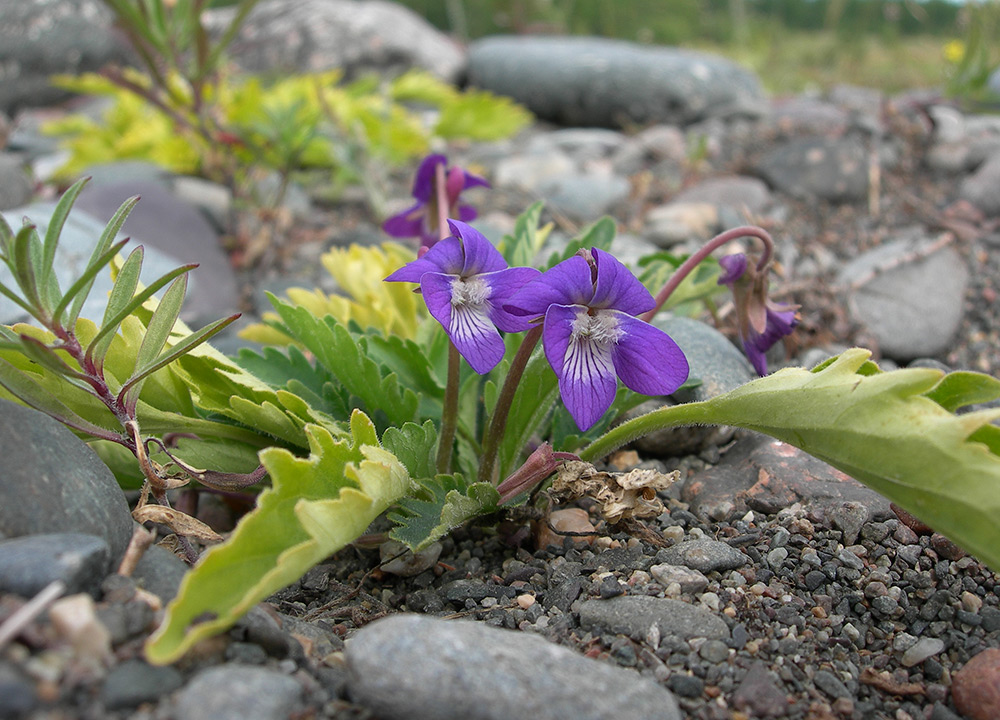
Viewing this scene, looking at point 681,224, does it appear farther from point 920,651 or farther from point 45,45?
point 45,45

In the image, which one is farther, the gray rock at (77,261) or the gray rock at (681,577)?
the gray rock at (77,261)

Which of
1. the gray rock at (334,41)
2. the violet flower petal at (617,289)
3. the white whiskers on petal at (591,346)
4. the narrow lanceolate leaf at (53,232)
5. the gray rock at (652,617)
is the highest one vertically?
the gray rock at (334,41)

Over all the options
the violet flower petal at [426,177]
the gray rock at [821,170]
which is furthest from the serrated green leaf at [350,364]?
the gray rock at [821,170]

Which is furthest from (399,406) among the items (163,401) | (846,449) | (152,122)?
(152,122)

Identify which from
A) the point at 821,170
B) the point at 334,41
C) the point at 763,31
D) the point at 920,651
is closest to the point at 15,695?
the point at 920,651

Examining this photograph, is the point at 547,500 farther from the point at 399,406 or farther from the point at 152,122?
the point at 152,122

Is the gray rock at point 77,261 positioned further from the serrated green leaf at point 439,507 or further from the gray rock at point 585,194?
the gray rock at point 585,194
